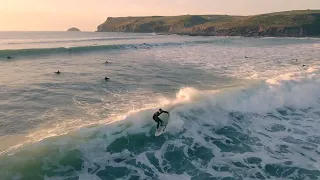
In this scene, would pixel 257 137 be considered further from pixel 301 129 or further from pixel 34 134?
pixel 34 134

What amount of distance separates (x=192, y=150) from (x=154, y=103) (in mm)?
7006

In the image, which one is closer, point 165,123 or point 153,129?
point 153,129

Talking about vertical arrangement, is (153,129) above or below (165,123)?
below

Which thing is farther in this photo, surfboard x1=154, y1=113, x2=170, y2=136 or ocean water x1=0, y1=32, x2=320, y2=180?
surfboard x1=154, y1=113, x2=170, y2=136

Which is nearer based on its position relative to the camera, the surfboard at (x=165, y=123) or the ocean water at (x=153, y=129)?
the ocean water at (x=153, y=129)

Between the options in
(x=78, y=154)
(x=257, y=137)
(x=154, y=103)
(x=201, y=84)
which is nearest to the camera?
(x=78, y=154)

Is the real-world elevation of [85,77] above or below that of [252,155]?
above

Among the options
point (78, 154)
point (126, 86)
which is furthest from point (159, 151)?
point (126, 86)

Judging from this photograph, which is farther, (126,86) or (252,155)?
(126,86)

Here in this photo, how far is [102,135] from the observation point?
1744 cm

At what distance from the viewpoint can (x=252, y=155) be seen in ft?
57.9

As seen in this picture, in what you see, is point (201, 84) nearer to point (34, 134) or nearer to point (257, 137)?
point (257, 137)

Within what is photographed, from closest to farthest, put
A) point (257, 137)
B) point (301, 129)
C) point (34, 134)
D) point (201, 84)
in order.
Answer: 1. point (34, 134)
2. point (257, 137)
3. point (301, 129)
4. point (201, 84)

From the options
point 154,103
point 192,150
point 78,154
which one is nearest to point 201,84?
point 154,103
